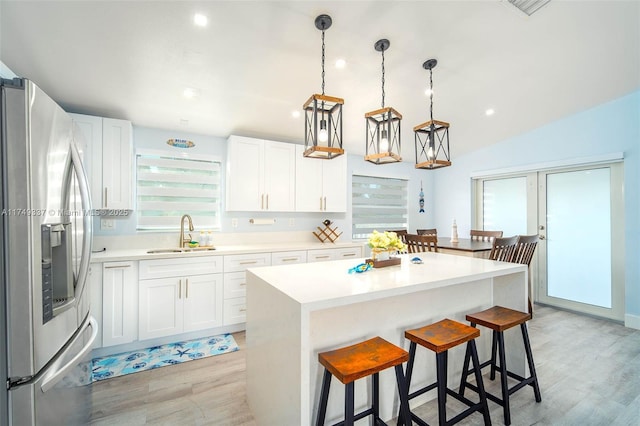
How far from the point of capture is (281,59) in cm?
237

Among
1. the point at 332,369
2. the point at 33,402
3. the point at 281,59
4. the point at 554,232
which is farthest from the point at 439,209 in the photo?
the point at 33,402

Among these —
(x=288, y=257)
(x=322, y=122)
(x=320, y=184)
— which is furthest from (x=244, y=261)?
(x=322, y=122)

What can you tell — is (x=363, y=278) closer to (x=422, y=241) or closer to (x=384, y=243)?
(x=384, y=243)

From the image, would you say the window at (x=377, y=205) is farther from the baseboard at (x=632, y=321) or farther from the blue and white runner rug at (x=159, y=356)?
the baseboard at (x=632, y=321)

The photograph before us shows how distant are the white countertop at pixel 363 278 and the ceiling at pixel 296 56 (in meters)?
1.75

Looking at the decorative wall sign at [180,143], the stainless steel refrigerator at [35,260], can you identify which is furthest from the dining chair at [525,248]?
the decorative wall sign at [180,143]

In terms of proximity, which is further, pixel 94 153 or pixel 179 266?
pixel 179 266

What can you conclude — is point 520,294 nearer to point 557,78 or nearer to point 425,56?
point 425,56

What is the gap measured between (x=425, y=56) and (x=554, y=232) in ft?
11.0

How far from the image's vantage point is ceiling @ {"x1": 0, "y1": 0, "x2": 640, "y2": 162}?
75.8 inches

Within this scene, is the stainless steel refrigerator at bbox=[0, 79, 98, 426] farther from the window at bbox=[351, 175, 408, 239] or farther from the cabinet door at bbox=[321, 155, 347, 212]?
the window at bbox=[351, 175, 408, 239]

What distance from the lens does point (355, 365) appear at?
4.29 feet

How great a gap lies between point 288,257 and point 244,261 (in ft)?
1.75

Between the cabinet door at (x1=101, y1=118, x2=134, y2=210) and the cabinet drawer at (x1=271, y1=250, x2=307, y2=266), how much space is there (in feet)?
5.33
